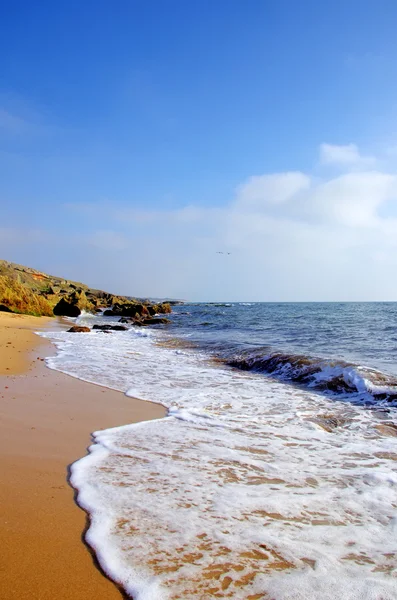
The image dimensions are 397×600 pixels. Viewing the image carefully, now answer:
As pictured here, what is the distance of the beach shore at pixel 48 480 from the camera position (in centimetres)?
215

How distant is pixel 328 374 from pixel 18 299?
26.3 m

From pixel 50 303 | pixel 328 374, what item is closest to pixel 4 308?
pixel 50 303

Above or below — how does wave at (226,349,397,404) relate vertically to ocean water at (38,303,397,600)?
above

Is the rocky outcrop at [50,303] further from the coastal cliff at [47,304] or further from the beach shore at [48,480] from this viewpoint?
the beach shore at [48,480]

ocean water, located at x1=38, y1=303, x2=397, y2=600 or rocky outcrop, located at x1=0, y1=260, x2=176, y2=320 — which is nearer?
ocean water, located at x1=38, y1=303, x2=397, y2=600

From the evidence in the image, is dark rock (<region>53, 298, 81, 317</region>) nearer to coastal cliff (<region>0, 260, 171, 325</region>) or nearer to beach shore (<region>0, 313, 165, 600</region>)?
coastal cliff (<region>0, 260, 171, 325</region>)

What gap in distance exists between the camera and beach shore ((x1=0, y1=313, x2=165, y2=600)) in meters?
2.15

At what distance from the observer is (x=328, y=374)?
962cm

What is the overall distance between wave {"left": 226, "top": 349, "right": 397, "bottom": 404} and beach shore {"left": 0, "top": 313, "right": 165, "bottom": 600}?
446cm

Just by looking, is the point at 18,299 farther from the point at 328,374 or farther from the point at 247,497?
the point at 247,497

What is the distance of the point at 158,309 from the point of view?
160ft

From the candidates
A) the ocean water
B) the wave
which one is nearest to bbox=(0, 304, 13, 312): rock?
the wave

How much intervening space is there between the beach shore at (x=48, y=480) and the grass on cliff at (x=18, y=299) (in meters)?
23.3

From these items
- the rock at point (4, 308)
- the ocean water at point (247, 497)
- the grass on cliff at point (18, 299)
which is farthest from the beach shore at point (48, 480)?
the grass on cliff at point (18, 299)
